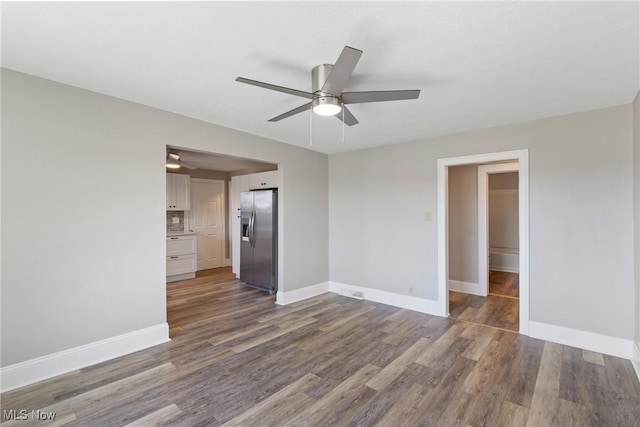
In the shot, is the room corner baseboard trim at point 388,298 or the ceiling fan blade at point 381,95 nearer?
the ceiling fan blade at point 381,95

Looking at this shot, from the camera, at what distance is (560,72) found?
2229 mm

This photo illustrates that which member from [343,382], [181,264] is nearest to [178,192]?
[181,264]

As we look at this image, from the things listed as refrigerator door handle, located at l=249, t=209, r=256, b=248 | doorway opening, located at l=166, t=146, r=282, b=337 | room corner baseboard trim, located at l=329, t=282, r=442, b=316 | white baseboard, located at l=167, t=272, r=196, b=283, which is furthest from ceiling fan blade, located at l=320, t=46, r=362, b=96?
white baseboard, located at l=167, t=272, r=196, b=283

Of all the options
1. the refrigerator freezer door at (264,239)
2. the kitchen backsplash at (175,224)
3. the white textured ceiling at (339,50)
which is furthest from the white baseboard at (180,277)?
the white textured ceiling at (339,50)

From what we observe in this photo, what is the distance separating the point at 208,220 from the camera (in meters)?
7.36

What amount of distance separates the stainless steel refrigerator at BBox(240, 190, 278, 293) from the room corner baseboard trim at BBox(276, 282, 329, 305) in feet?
1.78

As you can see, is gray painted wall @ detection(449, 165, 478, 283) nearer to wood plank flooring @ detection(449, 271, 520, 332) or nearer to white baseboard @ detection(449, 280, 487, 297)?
white baseboard @ detection(449, 280, 487, 297)

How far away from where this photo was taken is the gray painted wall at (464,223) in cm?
509

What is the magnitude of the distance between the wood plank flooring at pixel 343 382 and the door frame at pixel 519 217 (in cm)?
39

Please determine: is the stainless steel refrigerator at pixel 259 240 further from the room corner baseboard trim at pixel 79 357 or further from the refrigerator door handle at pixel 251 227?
the room corner baseboard trim at pixel 79 357

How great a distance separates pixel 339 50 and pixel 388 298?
3718 millimetres

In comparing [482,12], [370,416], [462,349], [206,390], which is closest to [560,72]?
[482,12]

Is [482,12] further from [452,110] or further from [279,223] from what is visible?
[279,223]

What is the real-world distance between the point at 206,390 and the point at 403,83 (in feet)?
9.83
